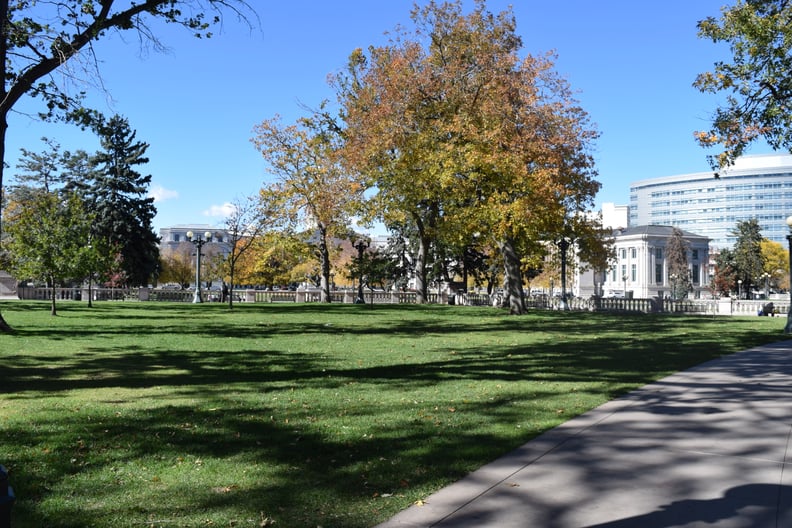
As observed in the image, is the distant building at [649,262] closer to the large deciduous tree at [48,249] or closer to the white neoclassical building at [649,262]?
the white neoclassical building at [649,262]

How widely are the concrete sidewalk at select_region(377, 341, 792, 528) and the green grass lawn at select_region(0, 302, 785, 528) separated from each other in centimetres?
34

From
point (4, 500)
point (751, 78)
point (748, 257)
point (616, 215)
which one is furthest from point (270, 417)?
point (616, 215)

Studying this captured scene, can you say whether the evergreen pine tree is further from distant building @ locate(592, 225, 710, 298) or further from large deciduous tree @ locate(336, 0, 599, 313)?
distant building @ locate(592, 225, 710, 298)

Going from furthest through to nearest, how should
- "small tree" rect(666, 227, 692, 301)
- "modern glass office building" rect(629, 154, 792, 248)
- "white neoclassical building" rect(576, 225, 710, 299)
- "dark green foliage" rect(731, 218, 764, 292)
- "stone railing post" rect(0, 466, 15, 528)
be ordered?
"modern glass office building" rect(629, 154, 792, 248)
"white neoclassical building" rect(576, 225, 710, 299)
"small tree" rect(666, 227, 692, 301)
"dark green foliage" rect(731, 218, 764, 292)
"stone railing post" rect(0, 466, 15, 528)

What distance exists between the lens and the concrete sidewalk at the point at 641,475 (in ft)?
15.1

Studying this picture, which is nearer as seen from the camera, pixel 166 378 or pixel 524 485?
pixel 524 485

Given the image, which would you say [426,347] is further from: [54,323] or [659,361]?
[54,323]

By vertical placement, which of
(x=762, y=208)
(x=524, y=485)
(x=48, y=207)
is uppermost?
(x=762, y=208)

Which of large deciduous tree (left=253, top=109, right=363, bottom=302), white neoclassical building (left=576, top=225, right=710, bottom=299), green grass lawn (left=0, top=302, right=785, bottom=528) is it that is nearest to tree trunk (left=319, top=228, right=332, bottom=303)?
large deciduous tree (left=253, top=109, right=363, bottom=302)

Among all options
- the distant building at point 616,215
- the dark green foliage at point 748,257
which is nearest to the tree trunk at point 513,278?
the dark green foliage at point 748,257

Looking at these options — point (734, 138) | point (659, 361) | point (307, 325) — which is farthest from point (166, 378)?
point (734, 138)

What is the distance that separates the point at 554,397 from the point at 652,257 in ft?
416

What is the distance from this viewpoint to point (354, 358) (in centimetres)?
1363

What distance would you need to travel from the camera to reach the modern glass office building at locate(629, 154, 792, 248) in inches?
6373
